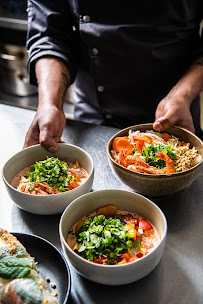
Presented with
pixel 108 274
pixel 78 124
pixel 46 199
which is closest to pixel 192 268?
pixel 108 274

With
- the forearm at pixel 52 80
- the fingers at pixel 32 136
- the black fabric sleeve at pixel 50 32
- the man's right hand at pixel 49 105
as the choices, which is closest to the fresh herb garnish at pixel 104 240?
the man's right hand at pixel 49 105

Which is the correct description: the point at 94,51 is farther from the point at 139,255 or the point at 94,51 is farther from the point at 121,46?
the point at 139,255

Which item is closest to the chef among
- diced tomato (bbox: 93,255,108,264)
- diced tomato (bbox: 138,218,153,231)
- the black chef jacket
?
the black chef jacket

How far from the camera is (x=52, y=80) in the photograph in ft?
6.30

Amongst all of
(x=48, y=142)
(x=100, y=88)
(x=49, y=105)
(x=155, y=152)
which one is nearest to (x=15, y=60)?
(x=100, y=88)

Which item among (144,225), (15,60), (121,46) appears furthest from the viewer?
(15,60)

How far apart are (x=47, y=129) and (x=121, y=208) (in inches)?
21.8

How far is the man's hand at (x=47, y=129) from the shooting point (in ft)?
5.12

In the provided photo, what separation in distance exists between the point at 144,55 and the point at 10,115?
872 millimetres

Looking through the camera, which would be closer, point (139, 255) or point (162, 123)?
point (139, 255)

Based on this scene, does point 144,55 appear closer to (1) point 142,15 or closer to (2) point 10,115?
(1) point 142,15

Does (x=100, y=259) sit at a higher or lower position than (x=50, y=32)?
lower

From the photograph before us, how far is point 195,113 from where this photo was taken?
2186mm

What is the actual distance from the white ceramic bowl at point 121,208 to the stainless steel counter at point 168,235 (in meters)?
0.07
